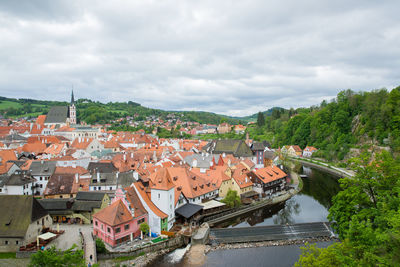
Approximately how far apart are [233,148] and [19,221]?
50301 mm

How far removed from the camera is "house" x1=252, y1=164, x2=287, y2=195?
1703 inches

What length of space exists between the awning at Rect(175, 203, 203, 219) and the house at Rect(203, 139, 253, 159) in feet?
109

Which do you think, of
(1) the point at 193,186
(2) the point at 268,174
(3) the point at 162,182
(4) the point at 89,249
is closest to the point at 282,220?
(2) the point at 268,174

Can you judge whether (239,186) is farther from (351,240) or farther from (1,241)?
(1,241)

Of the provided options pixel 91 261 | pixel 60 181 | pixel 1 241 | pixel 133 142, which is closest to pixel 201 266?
pixel 91 261

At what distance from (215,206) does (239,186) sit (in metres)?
7.33

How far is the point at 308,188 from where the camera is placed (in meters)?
52.1

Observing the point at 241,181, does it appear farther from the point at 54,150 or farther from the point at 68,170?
the point at 54,150

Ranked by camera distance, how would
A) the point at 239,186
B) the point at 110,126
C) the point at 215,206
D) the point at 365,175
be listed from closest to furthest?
1. the point at 365,175
2. the point at 215,206
3. the point at 239,186
4. the point at 110,126

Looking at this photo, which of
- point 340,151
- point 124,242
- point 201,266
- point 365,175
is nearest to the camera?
point 365,175

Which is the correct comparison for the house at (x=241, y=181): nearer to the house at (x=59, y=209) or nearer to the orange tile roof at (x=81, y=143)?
the house at (x=59, y=209)

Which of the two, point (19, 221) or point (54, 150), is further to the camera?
point (54, 150)

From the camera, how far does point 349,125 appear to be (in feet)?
286

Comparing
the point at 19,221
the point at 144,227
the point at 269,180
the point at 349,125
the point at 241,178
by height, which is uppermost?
the point at 349,125
